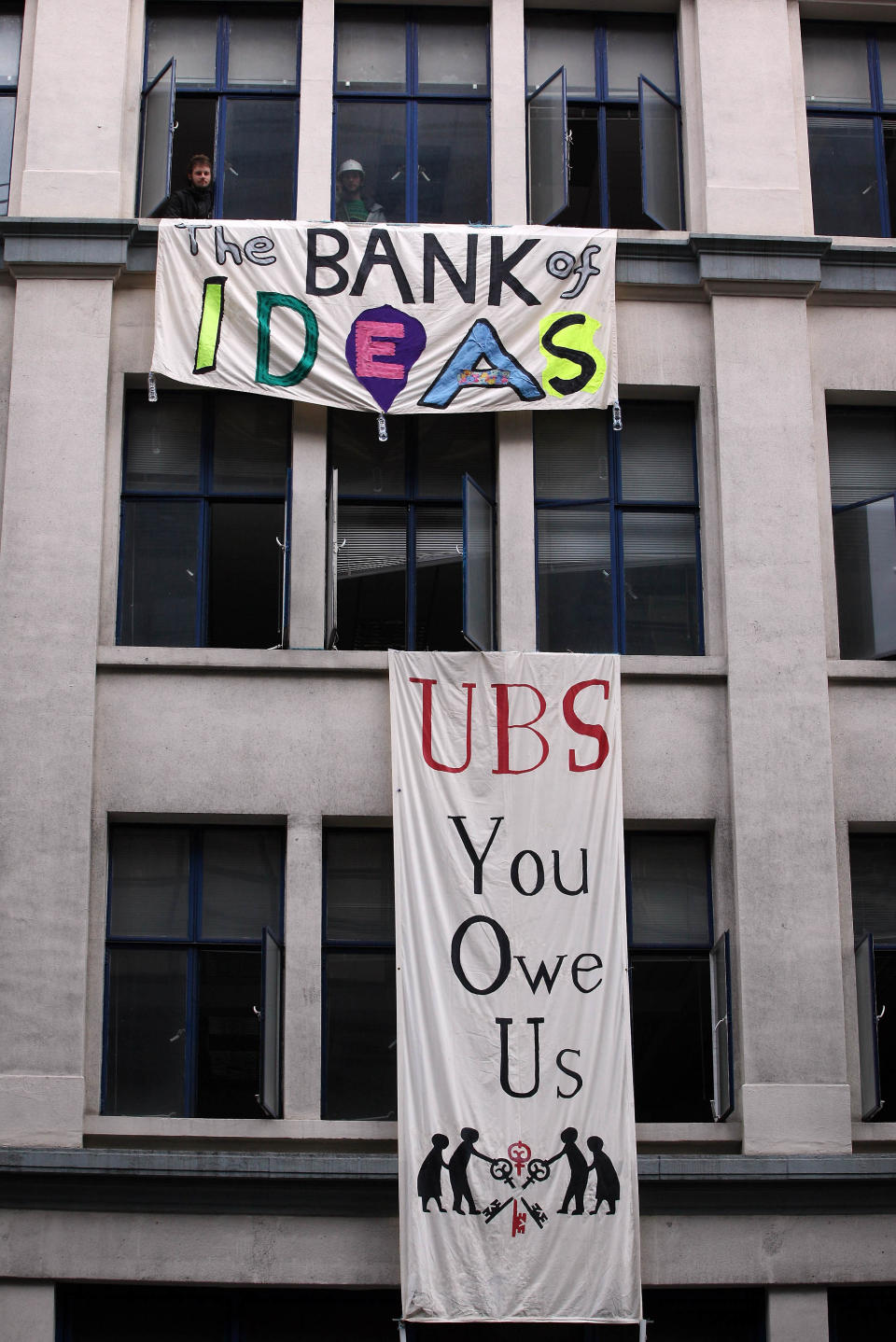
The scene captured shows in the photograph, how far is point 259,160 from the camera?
19.7m

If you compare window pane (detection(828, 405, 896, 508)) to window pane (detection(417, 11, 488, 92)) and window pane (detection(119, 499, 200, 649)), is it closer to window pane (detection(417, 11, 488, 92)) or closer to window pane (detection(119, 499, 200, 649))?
window pane (detection(417, 11, 488, 92))

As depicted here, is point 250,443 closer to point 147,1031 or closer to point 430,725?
point 430,725

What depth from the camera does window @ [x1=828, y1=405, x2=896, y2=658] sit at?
61.0 ft

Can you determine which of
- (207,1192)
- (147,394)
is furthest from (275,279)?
(207,1192)

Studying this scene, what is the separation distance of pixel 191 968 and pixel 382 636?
4058 mm

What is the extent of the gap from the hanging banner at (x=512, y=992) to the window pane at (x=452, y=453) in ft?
7.99

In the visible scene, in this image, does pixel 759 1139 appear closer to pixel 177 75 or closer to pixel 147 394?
pixel 147 394

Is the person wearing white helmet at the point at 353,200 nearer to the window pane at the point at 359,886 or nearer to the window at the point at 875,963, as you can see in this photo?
the window pane at the point at 359,886

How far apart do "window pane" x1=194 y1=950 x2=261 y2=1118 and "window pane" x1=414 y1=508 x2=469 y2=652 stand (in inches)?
Answer: 155

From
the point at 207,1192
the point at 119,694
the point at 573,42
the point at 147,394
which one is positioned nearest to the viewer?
the point at 207,1192

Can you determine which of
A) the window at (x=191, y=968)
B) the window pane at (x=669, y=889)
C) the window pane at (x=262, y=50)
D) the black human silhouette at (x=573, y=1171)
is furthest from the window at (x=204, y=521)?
the black human silhouette at (x=573, y=1171)

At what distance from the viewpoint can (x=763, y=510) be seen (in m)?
18.2

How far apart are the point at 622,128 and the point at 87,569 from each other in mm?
8326

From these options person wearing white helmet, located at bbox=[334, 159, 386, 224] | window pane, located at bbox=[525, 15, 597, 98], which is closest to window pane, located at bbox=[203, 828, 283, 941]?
person wearing white helmet, located at bbox=[334, 159, 386, 224]
